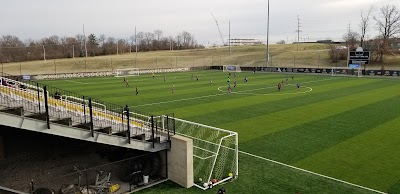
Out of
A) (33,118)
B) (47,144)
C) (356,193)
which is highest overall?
(33,118)

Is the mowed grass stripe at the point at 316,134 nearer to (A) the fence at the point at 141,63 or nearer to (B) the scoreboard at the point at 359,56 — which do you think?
(B) the scoreboard at the point at 359,56

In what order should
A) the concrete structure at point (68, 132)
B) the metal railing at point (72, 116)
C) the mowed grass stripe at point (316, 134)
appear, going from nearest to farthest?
the concrete structure at point (68, 132)
the metal railing at point (72, 116)
the mowed grass stripe at point (316, 134)

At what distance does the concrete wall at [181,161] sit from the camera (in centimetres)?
1407

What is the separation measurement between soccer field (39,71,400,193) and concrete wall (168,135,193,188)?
0.37 metres

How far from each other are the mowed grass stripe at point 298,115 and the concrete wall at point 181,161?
659 centimetres

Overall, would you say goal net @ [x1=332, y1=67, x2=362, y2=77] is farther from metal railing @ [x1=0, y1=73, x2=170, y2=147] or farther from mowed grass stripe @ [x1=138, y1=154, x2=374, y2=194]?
metal railing @ [x1=0, y1=73, x2=170, y2=147]

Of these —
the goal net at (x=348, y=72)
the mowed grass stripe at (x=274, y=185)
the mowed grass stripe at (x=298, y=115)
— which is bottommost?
the mowed grass stripe at (x=274, y=185)

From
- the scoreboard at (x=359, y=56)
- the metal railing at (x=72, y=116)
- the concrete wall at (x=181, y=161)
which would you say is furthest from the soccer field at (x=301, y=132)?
the scoreboard at (x=359, y=56)

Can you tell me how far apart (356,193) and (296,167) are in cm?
324

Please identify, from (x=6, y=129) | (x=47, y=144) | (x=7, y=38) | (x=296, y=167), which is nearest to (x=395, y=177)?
(x=296, y=167)

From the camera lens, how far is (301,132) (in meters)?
22.8

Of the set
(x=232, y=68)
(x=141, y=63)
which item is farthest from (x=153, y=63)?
(x=232, y=68)

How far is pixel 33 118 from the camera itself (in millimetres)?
11852

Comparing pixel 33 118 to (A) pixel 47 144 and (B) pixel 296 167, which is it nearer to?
(A) pixel 47 144
